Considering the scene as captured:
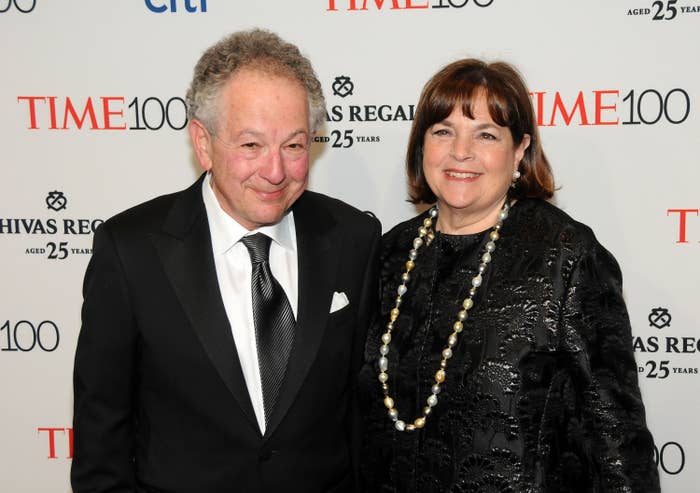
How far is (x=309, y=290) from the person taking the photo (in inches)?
72.8

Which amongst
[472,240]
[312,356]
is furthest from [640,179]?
[312,356]

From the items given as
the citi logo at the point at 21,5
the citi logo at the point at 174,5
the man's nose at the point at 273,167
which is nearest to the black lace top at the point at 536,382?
the man's nose at the point at 273,167

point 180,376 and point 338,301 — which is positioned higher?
point 338,301

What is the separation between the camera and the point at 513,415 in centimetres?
175

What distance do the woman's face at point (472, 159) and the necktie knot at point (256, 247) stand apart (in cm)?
47

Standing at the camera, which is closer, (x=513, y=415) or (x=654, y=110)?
(x=513, y=415)

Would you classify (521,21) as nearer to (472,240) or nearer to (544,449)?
(472,240)

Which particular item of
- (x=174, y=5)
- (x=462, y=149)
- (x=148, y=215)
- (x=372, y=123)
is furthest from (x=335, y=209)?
(x=174, y=5)

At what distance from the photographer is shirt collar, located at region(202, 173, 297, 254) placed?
1.81 meters

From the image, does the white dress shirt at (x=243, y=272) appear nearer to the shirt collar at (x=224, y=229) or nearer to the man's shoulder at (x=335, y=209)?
the shirt collar at (x=224, y=229)

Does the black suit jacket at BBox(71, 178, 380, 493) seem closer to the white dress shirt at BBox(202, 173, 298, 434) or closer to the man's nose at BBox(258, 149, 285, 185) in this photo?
the white dress shirt at BBox(202, 173, 298, 434)

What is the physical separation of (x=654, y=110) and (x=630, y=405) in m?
1.33

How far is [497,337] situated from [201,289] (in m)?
0.72

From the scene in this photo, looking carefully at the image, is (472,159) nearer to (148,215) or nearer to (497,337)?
(497,337)
